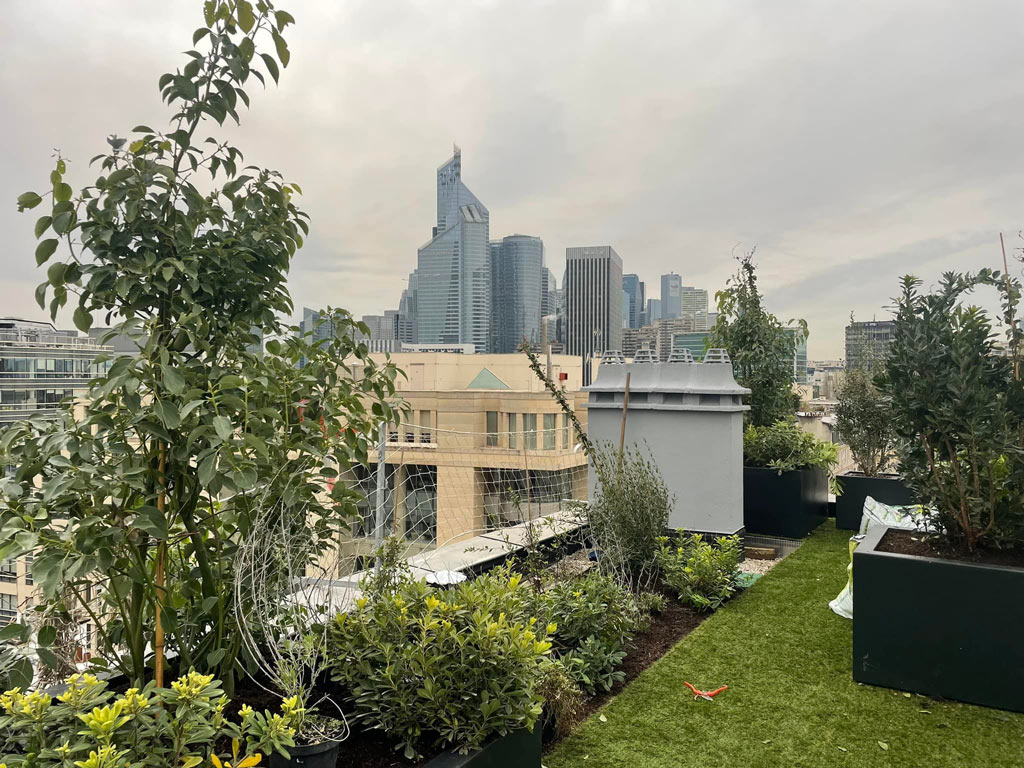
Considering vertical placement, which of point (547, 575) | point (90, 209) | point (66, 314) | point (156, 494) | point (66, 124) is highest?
point (66, 124)

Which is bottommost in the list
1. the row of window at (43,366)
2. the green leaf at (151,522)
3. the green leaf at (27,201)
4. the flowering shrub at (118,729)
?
the flowering shrub at (118,729)

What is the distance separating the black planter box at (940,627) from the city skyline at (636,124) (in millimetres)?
1450

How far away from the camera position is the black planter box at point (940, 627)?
2984mm

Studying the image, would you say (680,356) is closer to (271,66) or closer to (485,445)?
(271,66)

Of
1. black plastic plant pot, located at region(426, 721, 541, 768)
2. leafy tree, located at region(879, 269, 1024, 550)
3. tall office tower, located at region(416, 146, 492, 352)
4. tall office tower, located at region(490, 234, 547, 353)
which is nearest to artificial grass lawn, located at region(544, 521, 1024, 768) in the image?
leafy tree, located at region(879, 269, 1024, 550)

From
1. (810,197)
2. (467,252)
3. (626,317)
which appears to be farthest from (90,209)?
(626,317)

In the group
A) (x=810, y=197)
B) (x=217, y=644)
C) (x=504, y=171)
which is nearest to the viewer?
(x=217, y=644)

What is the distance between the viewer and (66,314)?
68.4 inches

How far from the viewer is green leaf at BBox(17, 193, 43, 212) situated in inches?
60.4

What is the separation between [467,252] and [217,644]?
18.2 m

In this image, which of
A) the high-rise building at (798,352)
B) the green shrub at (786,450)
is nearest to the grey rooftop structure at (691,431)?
the green shrub at (786,450)

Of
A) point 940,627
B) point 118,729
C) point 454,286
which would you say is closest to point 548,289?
point 454,286

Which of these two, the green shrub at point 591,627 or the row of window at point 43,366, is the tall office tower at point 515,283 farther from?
the row of window at point 43,366

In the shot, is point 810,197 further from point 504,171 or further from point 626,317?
point 626,317
